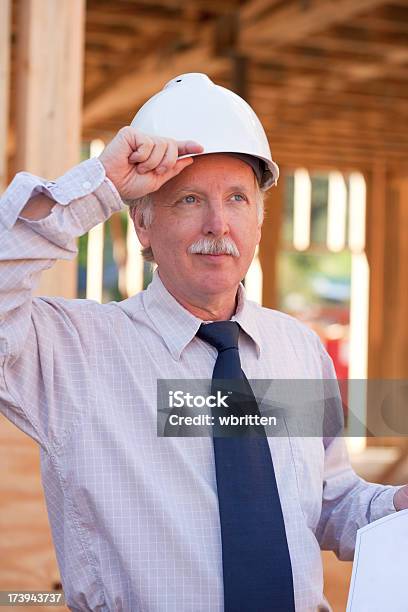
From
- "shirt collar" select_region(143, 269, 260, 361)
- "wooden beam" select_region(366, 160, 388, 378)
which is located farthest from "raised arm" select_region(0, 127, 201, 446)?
"wooden beam" select_region(366, 160, 388, 378)

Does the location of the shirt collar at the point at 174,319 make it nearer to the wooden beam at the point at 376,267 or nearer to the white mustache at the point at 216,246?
the white mustache at the point at 216,246

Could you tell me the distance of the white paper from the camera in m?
1.77

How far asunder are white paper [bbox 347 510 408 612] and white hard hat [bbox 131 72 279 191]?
89 cm

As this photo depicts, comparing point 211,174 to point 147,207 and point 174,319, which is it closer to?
point 147,207

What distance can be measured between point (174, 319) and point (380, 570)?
2.61 feet

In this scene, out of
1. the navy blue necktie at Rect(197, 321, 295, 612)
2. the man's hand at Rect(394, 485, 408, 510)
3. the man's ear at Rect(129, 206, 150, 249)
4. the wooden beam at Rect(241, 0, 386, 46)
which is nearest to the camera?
the navy blue necktie at Rect(197, 321, 295, 612)

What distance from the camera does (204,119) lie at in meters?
2.29

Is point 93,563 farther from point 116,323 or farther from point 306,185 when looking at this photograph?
point 306,185

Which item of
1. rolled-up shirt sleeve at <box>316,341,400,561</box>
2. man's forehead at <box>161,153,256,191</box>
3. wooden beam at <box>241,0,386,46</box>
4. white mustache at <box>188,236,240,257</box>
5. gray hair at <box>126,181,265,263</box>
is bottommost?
rolled-up shirt sleeve at <box>316,341,400,561</box>

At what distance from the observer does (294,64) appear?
9.58 m

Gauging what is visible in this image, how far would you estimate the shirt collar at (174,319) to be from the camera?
2328 mm

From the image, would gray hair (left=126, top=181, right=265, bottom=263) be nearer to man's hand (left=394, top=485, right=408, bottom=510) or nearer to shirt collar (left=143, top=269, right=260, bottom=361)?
shirt collar (left=143, top=269, right=260, bottom=361)

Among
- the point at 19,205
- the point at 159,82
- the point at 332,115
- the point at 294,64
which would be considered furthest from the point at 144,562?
the point at 332,115

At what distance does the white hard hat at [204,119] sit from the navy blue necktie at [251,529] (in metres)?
0.65
